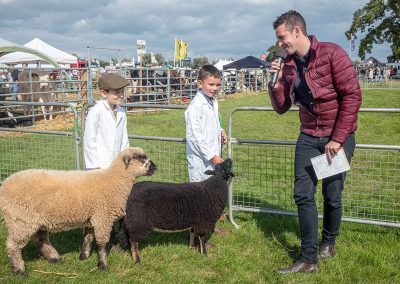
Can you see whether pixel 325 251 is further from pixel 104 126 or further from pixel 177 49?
pixel 177 49

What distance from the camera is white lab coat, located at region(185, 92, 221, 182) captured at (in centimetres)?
470

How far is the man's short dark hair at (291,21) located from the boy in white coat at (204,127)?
1.20m

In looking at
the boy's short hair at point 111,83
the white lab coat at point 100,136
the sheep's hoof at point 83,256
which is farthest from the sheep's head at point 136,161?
the sheep's hoof at point 83,256

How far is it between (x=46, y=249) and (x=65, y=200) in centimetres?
78

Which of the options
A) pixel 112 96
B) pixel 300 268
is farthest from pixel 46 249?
pixel 300 268

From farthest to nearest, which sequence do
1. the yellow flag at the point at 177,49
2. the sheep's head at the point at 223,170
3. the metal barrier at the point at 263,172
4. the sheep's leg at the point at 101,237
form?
1. the yellow flag at the point at 177,49
2. the metal barrier at the point at 263,172
3. the sheep's head at the point at 223,170
4. the sheep's leg at the point at 101,237

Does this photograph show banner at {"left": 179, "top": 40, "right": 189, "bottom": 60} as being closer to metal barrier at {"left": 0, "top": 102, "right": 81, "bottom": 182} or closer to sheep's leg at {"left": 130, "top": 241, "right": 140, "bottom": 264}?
metal barrier at {"left": 0, "top": 102, "right": 81, "bottom": 182}

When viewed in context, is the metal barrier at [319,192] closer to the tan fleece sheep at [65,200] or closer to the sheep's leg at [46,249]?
the tan fleece sheep at [65,200]

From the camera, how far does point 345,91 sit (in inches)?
142

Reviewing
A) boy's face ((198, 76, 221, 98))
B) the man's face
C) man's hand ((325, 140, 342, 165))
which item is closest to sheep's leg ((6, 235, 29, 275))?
boy's face ((198, 76, 221, 98))

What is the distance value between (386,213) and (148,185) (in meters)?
3.18

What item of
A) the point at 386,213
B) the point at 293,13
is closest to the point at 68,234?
the point at 293,13

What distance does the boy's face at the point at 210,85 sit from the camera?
186 inches

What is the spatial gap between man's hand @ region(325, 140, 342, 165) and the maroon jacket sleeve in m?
0.04
